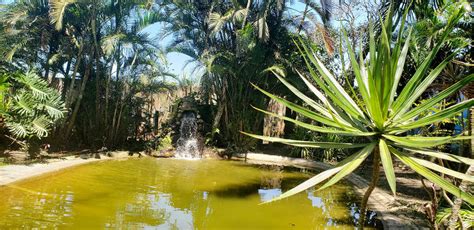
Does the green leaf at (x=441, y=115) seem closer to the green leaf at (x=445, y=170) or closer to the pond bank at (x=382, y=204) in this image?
the green leaf at (x=445, y=170)

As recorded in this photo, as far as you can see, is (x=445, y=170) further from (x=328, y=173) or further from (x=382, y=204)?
(x=382, y=204)

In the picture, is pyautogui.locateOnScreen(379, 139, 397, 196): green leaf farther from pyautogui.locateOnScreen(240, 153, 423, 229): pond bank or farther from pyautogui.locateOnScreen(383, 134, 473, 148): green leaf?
pyautogui.locateOnScreen(240, 153, 423, 229): pond bank

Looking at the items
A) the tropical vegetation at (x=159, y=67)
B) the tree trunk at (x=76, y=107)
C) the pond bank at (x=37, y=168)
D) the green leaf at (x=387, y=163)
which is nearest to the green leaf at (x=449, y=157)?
the green leaf at (x=387, y=163)

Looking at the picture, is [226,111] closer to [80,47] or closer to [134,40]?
[134,40]

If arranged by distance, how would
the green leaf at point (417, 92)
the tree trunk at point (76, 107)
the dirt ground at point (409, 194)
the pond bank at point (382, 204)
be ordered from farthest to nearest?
the tree trunk at point (76, 107)
the dirt ground at point (409, 194)
the pond bank at point (382, 204)
the green leaf at point (417, 92)

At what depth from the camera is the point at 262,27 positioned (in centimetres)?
1298

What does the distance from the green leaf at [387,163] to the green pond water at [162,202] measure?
3241mm

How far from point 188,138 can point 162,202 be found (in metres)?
8.78

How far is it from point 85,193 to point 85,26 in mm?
6957

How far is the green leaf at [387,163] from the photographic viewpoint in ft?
6.07

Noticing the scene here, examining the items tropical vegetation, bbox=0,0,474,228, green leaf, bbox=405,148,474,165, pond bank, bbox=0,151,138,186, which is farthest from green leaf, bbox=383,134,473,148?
pond bank, bbox=0,151,138,186

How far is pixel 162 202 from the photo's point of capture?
20.0 ft

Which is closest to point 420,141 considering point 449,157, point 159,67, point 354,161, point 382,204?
point 449,157

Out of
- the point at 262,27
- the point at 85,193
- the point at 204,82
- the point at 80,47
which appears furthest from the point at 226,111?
the point at 85,193
